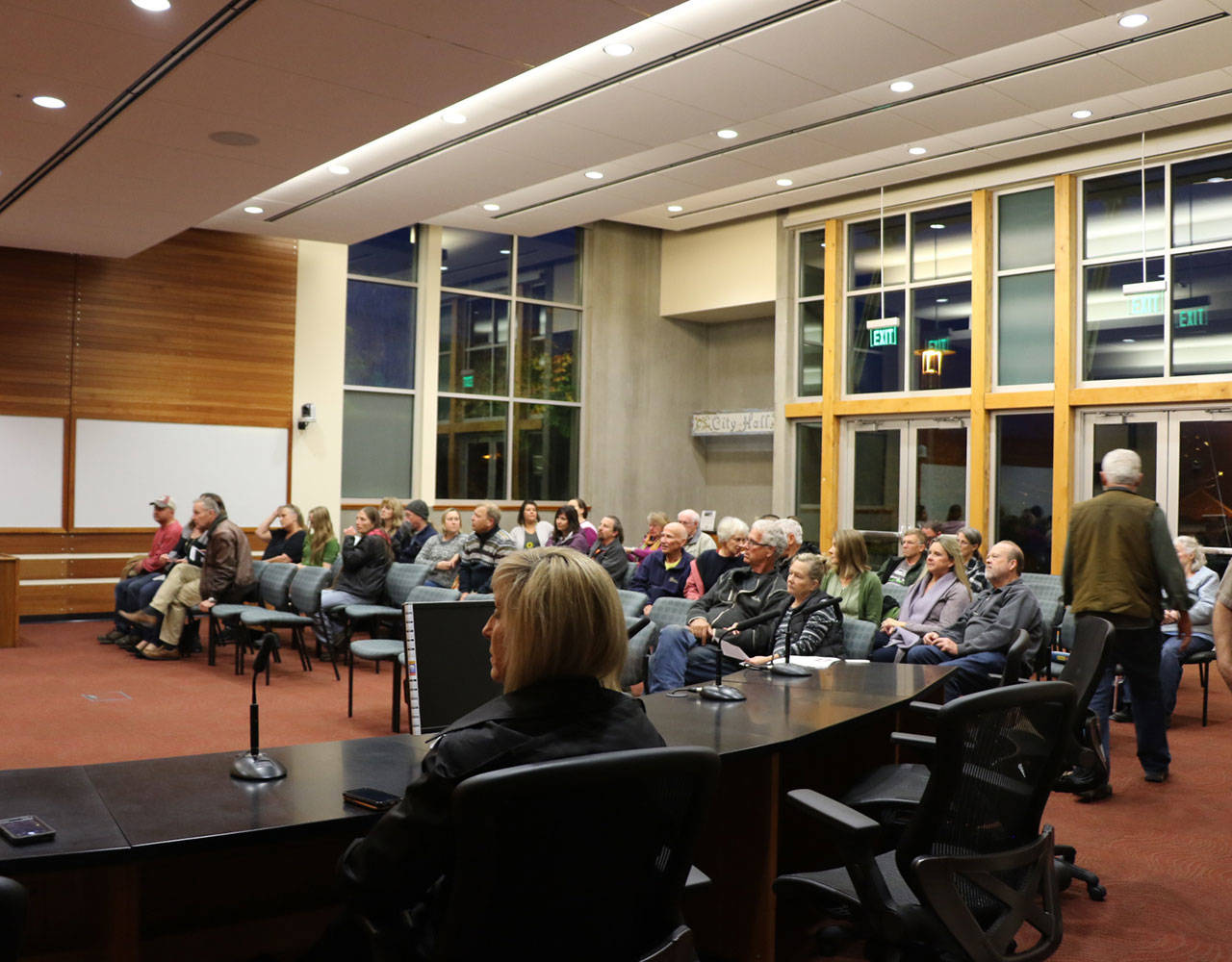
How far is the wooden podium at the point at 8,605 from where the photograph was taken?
9125mm

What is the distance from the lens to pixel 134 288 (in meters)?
11.2

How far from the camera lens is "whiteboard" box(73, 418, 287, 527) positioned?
436 inches

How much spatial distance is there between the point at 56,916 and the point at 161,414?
32.5ft

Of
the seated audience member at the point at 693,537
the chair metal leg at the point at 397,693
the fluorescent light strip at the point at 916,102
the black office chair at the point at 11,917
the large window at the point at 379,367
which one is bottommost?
the chair metal leg at the point at 397,693

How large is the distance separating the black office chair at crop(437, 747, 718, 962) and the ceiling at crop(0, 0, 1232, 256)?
172 inches

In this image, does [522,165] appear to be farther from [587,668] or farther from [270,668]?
[587,668]

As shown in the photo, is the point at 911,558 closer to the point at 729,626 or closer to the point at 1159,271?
the point at 729,626

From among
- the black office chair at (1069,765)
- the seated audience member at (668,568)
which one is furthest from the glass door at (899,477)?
the black office chair at (1069,765)

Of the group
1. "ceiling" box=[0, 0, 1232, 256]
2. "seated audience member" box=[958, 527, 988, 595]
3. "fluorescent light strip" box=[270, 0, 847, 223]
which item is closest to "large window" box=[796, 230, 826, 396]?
"ceiling" box=[0, 0, 1232, 256]

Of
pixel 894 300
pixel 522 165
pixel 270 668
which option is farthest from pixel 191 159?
pixel 894 300

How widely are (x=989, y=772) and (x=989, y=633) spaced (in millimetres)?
3634

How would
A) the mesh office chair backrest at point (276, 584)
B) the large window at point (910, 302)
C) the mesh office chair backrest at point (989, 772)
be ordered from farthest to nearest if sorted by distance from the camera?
the large window at point (910, 302) → the mesh office chair backrest at point (276, 584) → the mesh office chair backrest at point (989, 772)

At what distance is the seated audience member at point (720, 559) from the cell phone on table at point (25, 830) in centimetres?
579

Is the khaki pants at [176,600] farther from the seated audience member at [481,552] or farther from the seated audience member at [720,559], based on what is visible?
the seated audience member at [720,559]
